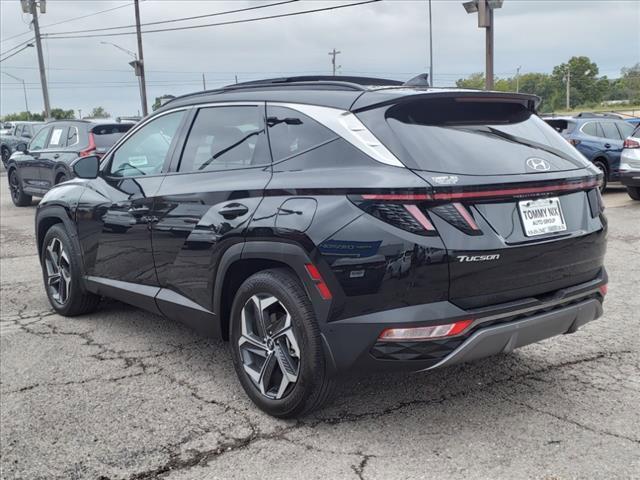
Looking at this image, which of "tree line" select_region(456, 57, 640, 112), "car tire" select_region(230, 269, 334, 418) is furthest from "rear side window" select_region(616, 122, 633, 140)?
"tree line" select_region(456, 57, 640, 112)

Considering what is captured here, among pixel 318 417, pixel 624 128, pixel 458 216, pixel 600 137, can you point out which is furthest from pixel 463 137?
pixel 624 128

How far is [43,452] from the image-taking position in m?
3.31

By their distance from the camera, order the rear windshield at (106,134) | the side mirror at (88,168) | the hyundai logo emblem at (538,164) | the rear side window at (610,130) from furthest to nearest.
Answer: the rear side window at (610,130)
the rear windshield at (106,134)
the side mirror at (88,168)
the hyundai logo emblem at (538,164)

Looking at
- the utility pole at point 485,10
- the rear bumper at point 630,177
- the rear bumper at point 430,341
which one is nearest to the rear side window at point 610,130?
the rear bumper at point 630,177

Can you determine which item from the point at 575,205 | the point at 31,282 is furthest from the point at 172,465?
the point at 31,282

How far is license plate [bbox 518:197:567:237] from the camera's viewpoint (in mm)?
3203

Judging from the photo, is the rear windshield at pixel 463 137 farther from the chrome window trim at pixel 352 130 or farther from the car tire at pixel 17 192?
the car tire at pixel 17 192

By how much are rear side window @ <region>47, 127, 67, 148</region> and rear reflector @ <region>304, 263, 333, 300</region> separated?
10.9 m

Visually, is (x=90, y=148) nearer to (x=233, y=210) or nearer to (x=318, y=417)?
(x=233, y=210)

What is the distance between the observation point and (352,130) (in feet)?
10.7

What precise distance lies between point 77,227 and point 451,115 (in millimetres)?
3294

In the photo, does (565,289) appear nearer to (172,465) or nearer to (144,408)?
(172,465)

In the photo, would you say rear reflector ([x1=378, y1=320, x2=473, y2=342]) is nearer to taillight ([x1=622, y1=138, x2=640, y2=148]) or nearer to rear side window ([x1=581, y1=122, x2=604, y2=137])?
taillight ([x1=622, y1=138, x2=640, y2=148])

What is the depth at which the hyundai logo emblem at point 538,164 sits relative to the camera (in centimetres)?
336
